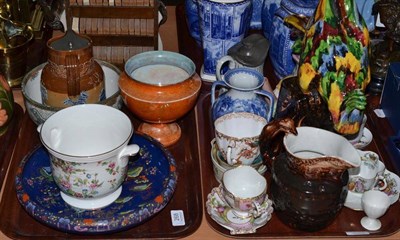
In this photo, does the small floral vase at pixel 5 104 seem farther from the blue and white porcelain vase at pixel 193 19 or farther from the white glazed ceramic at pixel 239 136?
the blue and white porcelain vase at pixel 193 19

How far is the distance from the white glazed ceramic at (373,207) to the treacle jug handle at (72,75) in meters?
0.48

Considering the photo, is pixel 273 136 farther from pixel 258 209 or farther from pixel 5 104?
pixel 5 104

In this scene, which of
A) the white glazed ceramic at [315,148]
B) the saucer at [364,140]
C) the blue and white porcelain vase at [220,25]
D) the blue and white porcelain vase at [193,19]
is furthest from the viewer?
the blue and white porcelain vase at [193,19]

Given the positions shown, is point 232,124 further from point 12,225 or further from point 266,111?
point 12,225

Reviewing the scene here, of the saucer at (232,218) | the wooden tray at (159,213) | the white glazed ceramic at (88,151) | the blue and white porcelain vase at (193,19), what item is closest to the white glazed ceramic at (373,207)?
the saucer at (232,218)

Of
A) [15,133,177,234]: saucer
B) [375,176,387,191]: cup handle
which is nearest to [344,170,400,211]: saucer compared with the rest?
[375,176,387,191]: cup handle

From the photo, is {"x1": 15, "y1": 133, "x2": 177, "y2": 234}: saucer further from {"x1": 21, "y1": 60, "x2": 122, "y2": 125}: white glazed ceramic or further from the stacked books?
the stacked books

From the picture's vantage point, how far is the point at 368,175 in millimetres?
955

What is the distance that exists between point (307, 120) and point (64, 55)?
0.40 meters

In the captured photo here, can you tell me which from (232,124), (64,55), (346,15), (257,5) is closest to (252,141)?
(232,124)

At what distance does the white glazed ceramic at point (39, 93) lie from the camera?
101 centimetres

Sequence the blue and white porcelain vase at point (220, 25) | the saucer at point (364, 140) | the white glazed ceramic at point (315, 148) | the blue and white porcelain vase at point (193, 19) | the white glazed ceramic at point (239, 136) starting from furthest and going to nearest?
1. the blue and white porcelain vase at point (193, 19)
2. the blue and white porcelain vase at point (220, 25)
3. the saucer at point (364, 140)
4. the white glazed ceramic at point (239, 136)
5. the white glazed ceramic at point (315, 148)

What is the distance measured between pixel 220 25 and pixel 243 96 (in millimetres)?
195

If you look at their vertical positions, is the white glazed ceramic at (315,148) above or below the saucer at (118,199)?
above
